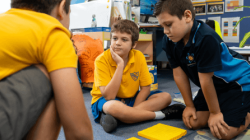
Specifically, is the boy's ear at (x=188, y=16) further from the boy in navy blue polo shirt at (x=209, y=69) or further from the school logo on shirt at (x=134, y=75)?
the school logo on shirt at (x=134, y=75)

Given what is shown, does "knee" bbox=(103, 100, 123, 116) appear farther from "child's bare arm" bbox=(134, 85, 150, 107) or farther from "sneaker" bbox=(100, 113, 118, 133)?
"child's bare arm" bbox=(134, 85, 150, 107)

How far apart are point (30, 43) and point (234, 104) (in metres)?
0.95

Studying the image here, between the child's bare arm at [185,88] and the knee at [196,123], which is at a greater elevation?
the child's bare arm at [185,88]

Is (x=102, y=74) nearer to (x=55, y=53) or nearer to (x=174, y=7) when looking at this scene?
(x=174, y=7)

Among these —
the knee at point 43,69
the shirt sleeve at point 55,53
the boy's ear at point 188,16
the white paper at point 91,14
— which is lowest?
the knee at point 43,69

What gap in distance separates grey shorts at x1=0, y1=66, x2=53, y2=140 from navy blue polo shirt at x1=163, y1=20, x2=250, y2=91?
676 mm

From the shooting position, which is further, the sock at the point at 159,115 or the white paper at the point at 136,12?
the white paper at the point at 136,12

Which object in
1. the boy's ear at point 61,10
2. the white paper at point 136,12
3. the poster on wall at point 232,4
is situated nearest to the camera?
the boy's ear at point 61,10

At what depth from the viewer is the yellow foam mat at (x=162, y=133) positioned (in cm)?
90

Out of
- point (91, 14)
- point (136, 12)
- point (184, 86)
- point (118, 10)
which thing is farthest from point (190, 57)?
point (136, 12)

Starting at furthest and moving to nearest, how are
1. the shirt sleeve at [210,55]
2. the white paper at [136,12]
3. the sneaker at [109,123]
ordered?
the white paper at [136,12] < the sneaker at [109,123] < the shirt sleeve at [210,55]

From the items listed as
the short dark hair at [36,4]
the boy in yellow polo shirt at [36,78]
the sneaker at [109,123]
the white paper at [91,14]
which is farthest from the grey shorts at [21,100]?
the white paper at [91,14]

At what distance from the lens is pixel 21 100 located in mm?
432

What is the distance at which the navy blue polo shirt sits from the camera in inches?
34.2
